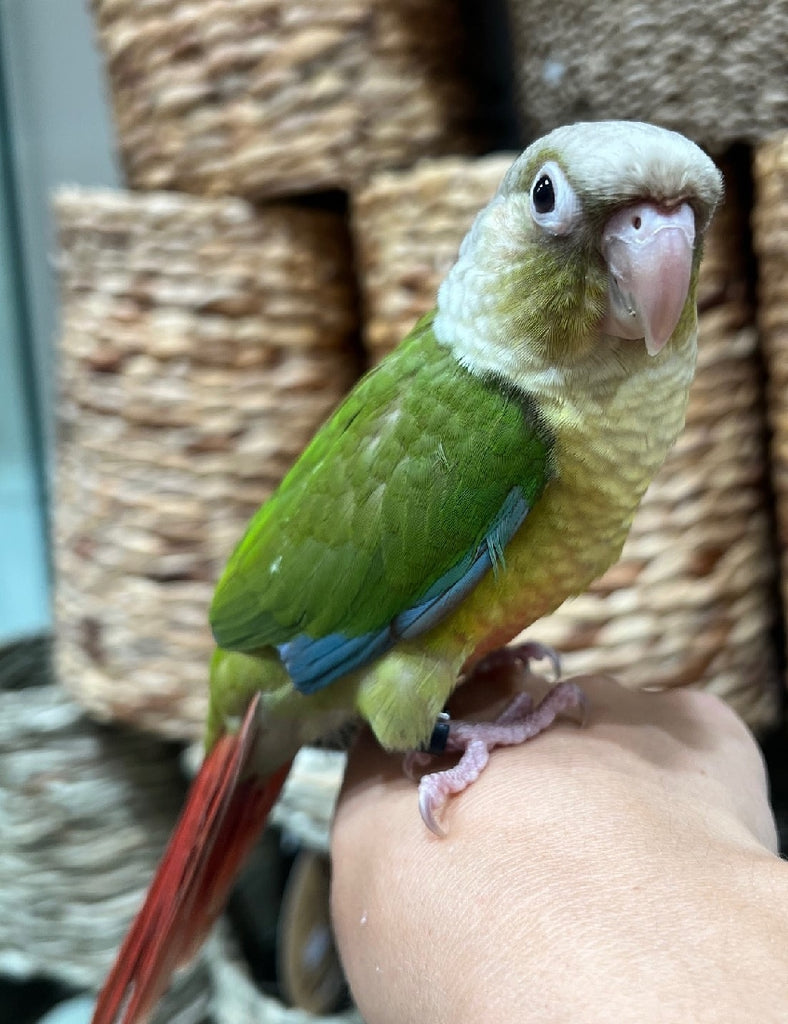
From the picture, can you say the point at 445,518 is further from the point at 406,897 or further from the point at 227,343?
the point at 227,343

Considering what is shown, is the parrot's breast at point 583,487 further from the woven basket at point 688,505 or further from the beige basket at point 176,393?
the beige basket at point 176,393

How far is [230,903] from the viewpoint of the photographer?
1258 mm

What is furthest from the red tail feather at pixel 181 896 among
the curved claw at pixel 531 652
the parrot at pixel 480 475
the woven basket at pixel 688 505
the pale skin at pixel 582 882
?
the woven basket at pixel 688 505

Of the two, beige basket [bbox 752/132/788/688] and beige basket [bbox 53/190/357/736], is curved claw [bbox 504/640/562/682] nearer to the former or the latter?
beige basket [bbox 752/132/788/688]

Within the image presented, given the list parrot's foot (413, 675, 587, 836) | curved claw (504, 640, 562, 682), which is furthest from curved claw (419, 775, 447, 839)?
curved claw (504, 640, 562, 682)

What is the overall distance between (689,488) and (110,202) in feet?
2.45

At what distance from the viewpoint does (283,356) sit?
1.06m

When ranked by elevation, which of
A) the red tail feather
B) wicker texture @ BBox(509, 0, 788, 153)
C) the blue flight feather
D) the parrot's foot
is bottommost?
the red tail feather

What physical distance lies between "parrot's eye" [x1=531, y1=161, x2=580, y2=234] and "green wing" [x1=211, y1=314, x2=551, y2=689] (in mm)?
113

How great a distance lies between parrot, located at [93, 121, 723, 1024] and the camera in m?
0.52

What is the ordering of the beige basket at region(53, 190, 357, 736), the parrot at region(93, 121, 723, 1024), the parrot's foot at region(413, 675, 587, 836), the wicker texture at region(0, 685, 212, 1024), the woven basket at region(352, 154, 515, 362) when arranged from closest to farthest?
the parrot at region(93, 121, 723, 1024) → the parrot's foot at region(413, 675, 587, 836) → the woven basket at region(352, 154, 515, 362) → the beige basket at region(53, 190, 357, 736) → the wicker texture at region(0, 685, 212, 1024)

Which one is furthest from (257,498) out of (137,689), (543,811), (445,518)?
(543,811)

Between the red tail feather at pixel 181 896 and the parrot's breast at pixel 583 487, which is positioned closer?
the parrot's breast at pixel 583 487

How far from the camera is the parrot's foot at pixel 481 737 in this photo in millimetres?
619
